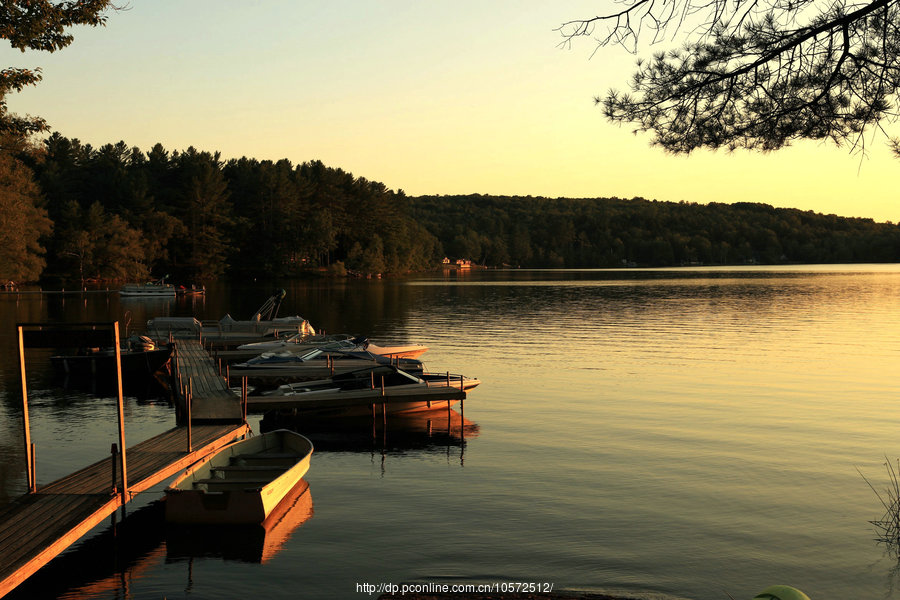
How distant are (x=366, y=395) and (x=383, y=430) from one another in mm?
1256

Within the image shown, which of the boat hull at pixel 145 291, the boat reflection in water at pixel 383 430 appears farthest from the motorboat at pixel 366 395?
the boat hull at pixel 145 291

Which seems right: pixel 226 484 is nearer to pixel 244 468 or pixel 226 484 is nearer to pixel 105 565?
pixel 244 468

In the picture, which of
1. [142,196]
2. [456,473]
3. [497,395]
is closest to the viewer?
[456,473]

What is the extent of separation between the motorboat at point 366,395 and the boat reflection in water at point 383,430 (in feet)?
1.23

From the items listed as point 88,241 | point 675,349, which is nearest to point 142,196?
point 88,241

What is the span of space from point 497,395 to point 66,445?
14657 mm

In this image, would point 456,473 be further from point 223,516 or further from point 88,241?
point 88,241

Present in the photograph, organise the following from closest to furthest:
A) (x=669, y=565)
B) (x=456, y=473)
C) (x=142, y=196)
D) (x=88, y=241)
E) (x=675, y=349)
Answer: (x=669, y=565), (x=456, y=473), (x=675, y=349), (x=88, y=241), (x=142, y=196)

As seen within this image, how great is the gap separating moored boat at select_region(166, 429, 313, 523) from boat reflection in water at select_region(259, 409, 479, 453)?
3791 mm

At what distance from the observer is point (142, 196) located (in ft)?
403

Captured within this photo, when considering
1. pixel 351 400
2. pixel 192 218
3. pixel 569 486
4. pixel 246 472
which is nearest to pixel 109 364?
pixel 351 400

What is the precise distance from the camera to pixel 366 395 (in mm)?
23266

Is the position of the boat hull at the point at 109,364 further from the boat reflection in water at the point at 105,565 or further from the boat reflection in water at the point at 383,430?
the boat reflection in water at the point at 105,565

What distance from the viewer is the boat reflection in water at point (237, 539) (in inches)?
502
